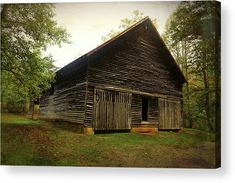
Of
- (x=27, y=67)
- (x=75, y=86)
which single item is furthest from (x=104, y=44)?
Result: (x=27, y=67)

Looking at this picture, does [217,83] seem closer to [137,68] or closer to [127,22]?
[137,68]

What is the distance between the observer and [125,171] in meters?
5.24

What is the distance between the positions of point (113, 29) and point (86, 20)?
1.37 ft

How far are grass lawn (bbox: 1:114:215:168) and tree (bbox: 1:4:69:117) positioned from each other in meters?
0.44

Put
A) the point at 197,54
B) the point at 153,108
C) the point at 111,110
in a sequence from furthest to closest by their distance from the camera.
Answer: the point at 153,108 → the point at 111,110 → the point at 197,54

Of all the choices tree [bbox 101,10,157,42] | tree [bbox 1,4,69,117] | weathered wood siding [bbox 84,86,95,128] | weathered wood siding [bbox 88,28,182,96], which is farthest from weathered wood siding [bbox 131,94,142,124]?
tree [bbox 1,4,69,117]

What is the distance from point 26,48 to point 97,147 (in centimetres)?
180

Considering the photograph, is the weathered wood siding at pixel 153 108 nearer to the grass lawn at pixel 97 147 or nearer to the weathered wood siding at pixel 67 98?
the grass lawn at pixel 97 147

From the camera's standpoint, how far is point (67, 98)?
5520 mm

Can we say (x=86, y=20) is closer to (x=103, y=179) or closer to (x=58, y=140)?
(x=58, y=140)

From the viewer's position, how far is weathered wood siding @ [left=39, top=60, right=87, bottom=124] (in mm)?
5387

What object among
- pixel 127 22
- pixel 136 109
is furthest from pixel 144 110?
pixel 127 22

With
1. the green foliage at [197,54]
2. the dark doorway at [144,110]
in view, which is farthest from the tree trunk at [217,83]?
the dark doorway at [144,110]

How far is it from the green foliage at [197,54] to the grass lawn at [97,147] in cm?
28
